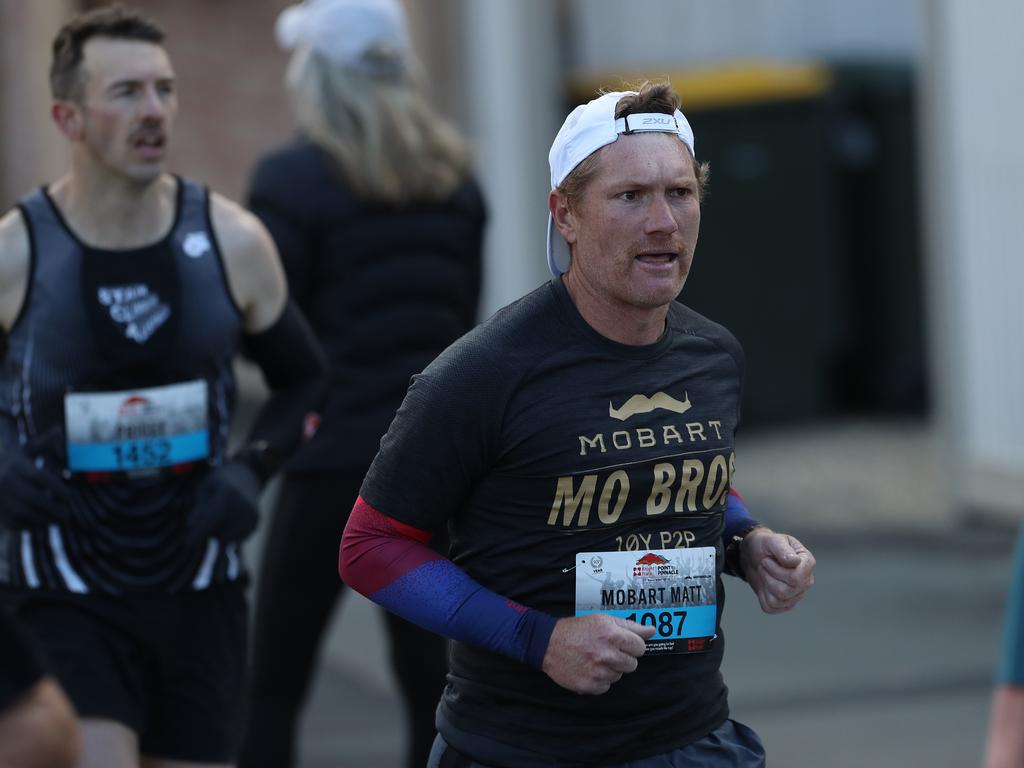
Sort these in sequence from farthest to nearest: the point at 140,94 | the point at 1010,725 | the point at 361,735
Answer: the point at 361,735 < the point at 140,94 < the point at 1010,725

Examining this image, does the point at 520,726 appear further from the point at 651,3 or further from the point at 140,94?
the point at 651,3

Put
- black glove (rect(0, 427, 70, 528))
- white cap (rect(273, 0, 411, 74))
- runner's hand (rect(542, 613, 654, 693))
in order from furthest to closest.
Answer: white cap (rect(273, 0, 411, 74)) → black glove (rect(0, 427, 70, 528)) → runner's hand (rect(542, 613, 654, 693))

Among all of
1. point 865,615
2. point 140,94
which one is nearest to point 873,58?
point 865,615

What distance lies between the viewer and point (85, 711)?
3.79 m

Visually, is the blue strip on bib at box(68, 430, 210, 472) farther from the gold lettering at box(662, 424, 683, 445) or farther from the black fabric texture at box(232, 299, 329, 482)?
the gold lettering at box(662, 424, 683, 445)

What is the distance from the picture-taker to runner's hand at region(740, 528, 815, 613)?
122 inches

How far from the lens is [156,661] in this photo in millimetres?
3969

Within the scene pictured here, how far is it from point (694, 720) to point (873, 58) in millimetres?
11255

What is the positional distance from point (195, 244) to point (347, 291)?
90cm

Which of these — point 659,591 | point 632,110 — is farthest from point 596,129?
point 659,591

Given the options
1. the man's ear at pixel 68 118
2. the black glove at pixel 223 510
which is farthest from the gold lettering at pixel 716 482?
the man's ear at pixel 68 118

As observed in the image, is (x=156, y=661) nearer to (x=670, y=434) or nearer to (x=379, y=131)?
(x=670, y=434)

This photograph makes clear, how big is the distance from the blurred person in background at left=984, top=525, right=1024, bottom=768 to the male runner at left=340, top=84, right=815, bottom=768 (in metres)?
0.48

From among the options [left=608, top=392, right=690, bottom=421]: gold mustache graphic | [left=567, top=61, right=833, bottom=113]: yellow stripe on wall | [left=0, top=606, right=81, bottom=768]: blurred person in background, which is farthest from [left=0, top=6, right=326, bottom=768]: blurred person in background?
[left=567, top=61, right=833, bottom=113]: yellow stripe on wall
